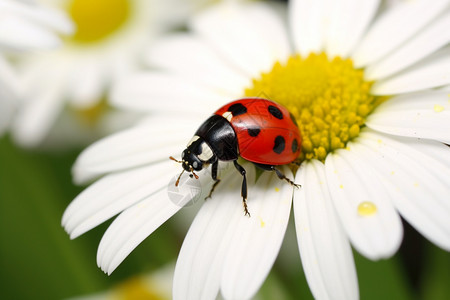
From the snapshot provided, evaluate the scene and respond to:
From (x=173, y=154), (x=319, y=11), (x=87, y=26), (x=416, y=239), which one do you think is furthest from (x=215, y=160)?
(x=87, y=26)

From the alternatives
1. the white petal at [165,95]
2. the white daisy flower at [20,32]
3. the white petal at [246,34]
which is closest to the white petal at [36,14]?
the white daisy flower at [20,32]

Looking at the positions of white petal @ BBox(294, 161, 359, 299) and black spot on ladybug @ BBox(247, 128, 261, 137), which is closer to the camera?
white petal @ BBox(294, 161, 359, 299)

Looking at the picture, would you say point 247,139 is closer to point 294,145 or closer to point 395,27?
point 294,145

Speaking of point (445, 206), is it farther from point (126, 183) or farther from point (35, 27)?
point (35, 27)

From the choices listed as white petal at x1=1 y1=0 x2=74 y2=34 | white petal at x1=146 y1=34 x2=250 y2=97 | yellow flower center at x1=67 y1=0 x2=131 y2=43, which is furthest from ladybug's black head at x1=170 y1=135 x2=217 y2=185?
yellow flower center at x1=67 y1=0 x2=131 y2=43

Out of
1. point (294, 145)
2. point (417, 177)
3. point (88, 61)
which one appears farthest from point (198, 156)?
point (88, 61)

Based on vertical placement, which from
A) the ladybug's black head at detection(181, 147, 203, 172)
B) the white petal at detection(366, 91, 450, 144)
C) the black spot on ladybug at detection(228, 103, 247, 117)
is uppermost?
the black spot on ladybug at detection(228, 103, 247, 117)

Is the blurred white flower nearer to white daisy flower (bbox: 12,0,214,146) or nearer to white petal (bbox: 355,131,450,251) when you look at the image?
white daisy flower (bbox: 12,0,214,146)
